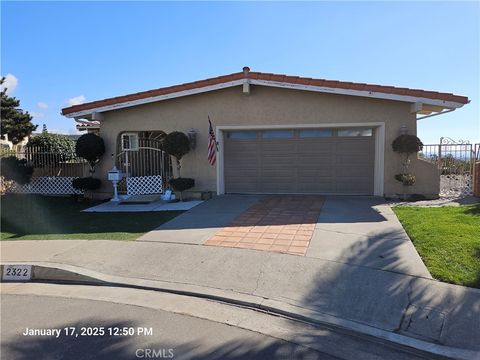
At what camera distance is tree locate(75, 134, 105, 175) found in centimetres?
1291

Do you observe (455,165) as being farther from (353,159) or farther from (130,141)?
(130,141)

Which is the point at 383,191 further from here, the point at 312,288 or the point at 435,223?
the point at 312,288

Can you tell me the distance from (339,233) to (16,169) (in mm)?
12501

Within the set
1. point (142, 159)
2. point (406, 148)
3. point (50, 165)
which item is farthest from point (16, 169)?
point (406, 148)

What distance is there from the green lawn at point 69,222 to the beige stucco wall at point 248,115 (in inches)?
98.1

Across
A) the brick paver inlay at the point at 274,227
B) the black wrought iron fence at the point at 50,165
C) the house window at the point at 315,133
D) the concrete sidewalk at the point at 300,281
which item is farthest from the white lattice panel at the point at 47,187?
the house window at the point at 315,133

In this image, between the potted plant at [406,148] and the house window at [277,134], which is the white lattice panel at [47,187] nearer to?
the house window at [277,134]

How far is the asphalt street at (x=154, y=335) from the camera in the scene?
3582mm

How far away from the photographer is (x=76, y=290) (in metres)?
5.50

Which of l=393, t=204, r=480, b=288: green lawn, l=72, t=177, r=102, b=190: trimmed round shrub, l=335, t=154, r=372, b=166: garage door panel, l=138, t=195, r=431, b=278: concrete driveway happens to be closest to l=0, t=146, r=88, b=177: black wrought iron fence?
l=72, t=177, r=102, b=190: trimmed round shrub

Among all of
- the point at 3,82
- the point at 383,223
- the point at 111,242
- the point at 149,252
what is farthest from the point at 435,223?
the point at 3,82

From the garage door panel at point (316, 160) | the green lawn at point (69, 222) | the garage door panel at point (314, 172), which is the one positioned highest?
the garage door panel at point (316, 160)

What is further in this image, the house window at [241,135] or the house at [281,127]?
the house window at [241,135]

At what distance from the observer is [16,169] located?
14484 millimetres
